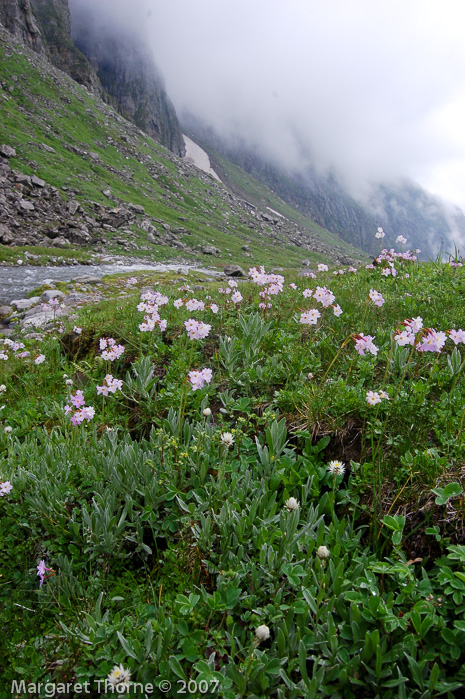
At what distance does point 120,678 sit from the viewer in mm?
1490

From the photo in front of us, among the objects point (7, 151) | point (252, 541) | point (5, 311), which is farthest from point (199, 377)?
point (7, 151)

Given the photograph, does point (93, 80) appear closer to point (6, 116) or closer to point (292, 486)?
point (6, 116)

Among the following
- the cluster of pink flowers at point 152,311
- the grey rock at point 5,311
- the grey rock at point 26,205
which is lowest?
the grey rock at point 26,205

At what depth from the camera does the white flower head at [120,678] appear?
146 centimetres

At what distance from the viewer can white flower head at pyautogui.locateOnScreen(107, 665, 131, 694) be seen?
1.46 meters

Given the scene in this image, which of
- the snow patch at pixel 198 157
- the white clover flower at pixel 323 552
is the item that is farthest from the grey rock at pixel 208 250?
the snow patch at pixel 198 157

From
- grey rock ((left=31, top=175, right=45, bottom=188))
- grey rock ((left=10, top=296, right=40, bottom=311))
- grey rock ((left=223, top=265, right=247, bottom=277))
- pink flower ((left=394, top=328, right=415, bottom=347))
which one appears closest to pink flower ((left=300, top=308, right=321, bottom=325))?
pink flower ((left=394, top=328, right=415, bottom=347))

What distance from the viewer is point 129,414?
3.86 m

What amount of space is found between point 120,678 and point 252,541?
3.10 ft

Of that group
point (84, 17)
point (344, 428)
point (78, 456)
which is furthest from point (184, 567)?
point (84, 17)

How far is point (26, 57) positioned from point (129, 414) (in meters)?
95.2

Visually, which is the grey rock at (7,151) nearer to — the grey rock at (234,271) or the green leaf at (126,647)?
the grey rock at (234,271)

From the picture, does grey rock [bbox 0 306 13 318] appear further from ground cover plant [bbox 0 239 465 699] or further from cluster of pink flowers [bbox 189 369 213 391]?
cluster of pink flowers [bbox 189 369 213 391]

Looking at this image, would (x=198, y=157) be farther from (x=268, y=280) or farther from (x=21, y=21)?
(x=268, y=280)
